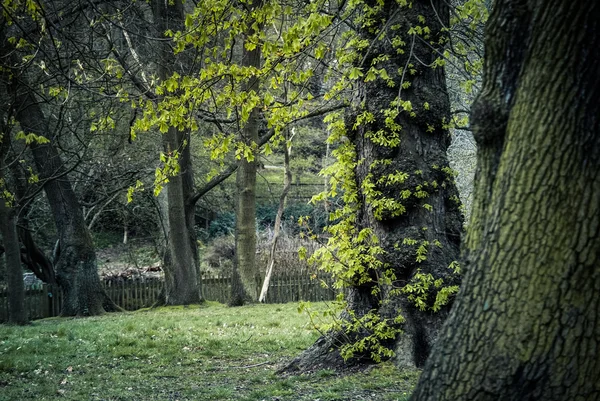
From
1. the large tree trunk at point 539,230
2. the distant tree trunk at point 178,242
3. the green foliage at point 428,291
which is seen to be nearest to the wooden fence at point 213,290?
the distant tree trunk at point 178,242

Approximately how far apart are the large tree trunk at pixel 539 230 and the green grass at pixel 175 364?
102 inches

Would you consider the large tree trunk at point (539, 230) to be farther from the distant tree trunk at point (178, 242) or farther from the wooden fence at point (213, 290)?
the wooden fence at point (213, 290)

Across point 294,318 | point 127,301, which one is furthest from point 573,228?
point 127,301

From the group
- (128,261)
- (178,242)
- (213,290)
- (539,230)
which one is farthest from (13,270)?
(539,230)

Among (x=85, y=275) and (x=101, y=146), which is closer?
(x=85, y=275)

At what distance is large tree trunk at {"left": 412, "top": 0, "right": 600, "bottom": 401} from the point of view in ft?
10.0

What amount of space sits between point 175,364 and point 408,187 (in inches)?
171

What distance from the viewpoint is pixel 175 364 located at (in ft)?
28.6

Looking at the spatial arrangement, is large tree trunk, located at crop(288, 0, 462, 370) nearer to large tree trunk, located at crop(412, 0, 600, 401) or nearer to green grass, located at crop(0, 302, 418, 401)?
green grass, located at crop(0, 302, 418, 401)

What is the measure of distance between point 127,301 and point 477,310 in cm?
1867

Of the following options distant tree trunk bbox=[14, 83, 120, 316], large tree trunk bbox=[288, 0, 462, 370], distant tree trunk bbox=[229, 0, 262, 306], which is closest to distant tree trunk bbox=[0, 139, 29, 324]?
distant tree trunk bbox=[14, 83, 120, 316]

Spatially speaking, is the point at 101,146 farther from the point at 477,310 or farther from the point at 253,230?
the point at 477,310

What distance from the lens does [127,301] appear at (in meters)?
20.5

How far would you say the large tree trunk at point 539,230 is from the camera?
10.0 ft
